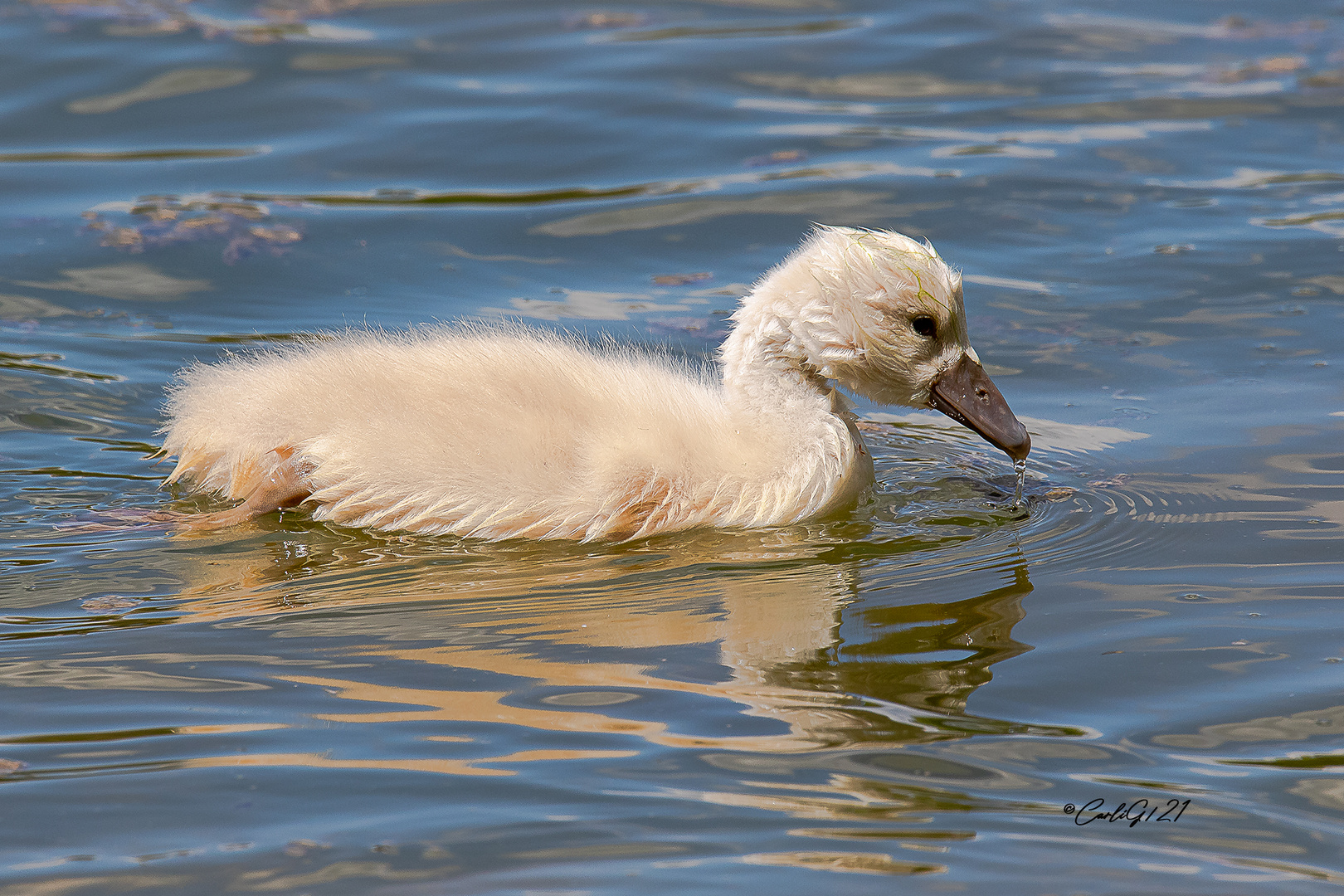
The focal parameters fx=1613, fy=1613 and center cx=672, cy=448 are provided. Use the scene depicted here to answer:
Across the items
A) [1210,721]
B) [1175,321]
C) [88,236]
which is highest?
[88,236]

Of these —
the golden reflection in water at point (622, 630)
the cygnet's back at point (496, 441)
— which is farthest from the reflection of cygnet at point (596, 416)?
the golden reflection in water at point (622, 630)

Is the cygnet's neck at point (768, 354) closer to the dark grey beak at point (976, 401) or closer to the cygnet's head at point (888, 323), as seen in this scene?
the cygnet's head at point (888, 323)

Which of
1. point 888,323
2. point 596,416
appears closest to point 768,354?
point 888,323

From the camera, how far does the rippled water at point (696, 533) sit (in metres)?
3.44

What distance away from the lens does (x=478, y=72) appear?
407 inches

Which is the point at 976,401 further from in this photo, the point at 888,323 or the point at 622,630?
the point at 622,630

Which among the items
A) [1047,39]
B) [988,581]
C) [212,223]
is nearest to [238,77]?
[212,223]

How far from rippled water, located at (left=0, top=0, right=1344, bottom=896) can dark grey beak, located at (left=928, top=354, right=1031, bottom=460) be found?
269 mm

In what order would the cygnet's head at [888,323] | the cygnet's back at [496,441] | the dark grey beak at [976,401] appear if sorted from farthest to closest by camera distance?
the dark grey beak at [976,401] → the cygnet's head at [888,323] → the cygnet's back at [496,441]

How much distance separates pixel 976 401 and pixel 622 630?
1663 millimetres

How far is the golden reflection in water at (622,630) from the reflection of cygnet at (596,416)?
0.14 m

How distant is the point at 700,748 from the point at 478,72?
7452 millimetres

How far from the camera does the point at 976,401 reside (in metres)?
5.38

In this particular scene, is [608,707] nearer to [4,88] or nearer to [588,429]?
[588,429]
